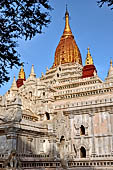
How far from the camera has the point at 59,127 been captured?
28.1 m

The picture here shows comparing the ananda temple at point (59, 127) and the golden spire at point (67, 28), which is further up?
the golden spire at point (67, 28)

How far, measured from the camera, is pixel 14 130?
21.0 meters

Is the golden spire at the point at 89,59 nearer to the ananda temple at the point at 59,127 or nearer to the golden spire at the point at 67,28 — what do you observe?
the ananda temple at the point at 59,127

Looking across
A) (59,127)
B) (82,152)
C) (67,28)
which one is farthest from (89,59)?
(59,127)

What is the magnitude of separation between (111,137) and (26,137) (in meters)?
10.2

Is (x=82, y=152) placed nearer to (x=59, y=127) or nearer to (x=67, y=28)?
(x=59, y=127)

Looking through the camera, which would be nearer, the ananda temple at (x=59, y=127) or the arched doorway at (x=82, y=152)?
the ananda temple at (x=59, y=127)

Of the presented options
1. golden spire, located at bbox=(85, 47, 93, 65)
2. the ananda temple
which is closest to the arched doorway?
the ananda temple

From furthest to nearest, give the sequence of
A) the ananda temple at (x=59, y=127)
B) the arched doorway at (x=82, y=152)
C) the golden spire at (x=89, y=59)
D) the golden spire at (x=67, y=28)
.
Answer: the golden spire at (x=67, y=28) → the golden spire at (x=89, y=59) → the arched doorway at (x=82, y=152) → the ananda temple at (x=59, y=127)

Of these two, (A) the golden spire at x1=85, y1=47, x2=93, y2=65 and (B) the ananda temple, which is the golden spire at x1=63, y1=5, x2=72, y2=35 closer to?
(A) the golden spire at x1=85, y1=47, x2=93, y2=65

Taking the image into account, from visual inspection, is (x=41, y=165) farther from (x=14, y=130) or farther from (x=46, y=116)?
(x=46, y=116)

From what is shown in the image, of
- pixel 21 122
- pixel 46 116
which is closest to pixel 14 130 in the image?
pixel 21 122

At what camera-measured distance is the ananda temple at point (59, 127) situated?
20.8 meters

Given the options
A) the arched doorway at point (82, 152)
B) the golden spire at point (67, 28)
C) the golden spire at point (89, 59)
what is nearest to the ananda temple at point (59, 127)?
the arched doorway at point (82, 152)
